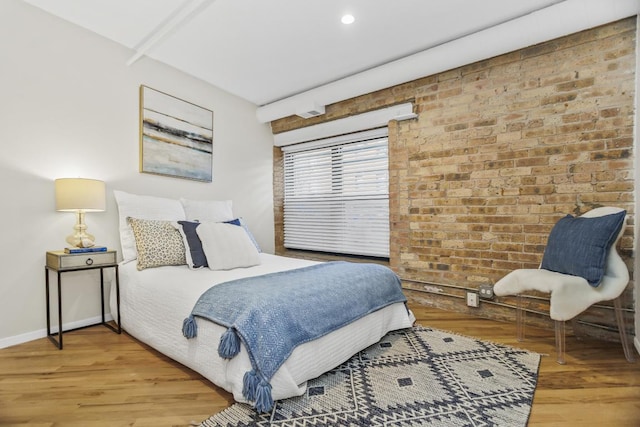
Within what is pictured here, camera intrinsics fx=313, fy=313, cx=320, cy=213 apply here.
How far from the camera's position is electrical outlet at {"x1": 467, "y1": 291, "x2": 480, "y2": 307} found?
292 centimetres

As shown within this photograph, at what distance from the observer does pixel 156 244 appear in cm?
252

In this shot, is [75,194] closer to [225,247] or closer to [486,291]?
[225,247]

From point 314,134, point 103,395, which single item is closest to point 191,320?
point 103,395

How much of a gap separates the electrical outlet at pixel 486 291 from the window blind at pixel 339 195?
109 cm

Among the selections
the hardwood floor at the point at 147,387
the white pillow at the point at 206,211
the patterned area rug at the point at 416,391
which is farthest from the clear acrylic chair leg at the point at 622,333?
the white pillow at the point at 206,211

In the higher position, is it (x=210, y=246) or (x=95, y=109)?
(x=95, y=109)

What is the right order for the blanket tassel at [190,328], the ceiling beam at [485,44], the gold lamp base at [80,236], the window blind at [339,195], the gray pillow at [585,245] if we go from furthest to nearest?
the window blind at [339,195] < the gold lamp base at [80,236] < the ceiling beam at [485,44] < the gray pillow at [585,245] < the blanket tassel at [190,328]

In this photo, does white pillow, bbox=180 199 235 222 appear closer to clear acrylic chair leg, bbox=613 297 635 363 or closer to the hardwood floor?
the hardwood floor

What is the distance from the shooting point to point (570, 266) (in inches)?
83.6

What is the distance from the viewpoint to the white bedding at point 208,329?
1.59m

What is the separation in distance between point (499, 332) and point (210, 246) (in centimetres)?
243

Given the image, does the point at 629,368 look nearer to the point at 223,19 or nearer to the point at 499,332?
the point at 499,332

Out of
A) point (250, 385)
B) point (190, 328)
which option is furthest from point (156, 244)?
point (250, 385)

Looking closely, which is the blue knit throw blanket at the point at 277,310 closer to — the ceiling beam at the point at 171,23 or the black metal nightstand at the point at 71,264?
the black metal nightstand at the point at 71,264
